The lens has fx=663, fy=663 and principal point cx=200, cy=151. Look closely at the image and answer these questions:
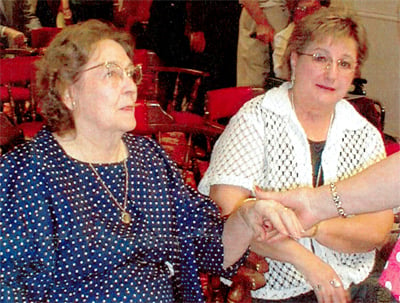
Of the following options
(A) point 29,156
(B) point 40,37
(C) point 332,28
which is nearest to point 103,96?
(A) point 29,156

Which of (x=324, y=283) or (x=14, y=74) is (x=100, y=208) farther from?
(x=14, y=74)

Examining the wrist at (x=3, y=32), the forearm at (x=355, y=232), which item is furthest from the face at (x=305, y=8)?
the forearm at (x=355, y=232)

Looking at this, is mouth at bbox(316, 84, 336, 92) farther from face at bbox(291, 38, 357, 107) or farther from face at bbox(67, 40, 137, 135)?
face at bbox(67, 40, 137, 135)

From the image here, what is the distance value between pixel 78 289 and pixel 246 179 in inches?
19.4

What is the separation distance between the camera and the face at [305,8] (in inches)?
142

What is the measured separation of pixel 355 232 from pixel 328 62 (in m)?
0.45

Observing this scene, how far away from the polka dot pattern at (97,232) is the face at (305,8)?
2.34m

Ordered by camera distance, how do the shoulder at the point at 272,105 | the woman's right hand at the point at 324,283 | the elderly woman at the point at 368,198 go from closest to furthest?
the elderly woman at the point at 368,198, the woman's right hand at the point at 324,283, the shoulder at the point at 272,105

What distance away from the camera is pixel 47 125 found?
4.82 feet

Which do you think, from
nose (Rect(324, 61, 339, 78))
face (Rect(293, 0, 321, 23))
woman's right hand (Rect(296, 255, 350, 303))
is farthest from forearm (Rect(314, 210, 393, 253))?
face (Rect(293, 0, 321, 23))

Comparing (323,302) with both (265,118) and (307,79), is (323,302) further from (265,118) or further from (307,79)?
(307,79)

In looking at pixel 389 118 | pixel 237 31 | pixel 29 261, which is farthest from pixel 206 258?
pixel 237 31

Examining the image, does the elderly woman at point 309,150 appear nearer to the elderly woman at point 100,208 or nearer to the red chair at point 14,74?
the elderly woman at point 100,208

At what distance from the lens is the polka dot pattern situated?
4.26ft
